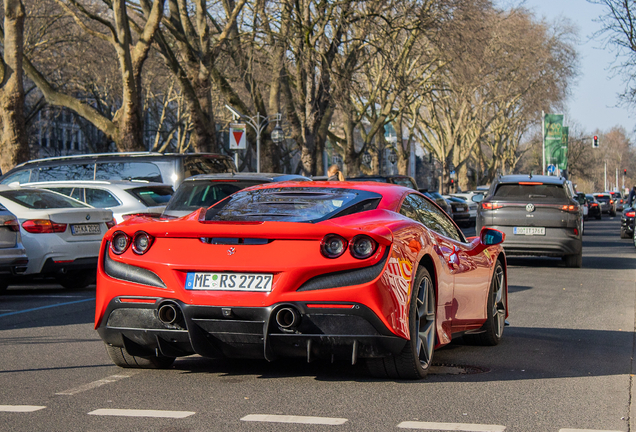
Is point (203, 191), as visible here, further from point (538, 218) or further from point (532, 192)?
point (532, 192)

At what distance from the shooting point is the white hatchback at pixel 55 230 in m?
12.4

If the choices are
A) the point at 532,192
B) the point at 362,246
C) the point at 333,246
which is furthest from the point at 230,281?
the point at 532,192

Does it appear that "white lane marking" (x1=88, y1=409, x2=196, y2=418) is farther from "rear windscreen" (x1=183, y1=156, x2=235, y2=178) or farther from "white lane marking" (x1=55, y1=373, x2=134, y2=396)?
"rear windscreen" (x1=183, y1=156, x2=235, y2=178)

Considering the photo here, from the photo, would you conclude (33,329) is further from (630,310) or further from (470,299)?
(630,310)

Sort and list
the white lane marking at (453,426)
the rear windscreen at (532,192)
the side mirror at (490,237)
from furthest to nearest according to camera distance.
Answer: the rear windscreen at (532,192), the side mirror at (490,237), the white lane marking at (453,426)

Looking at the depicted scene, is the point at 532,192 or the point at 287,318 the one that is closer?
the point at 287,318

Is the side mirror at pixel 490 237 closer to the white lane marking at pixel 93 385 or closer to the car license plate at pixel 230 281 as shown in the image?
the car license plate at pixel 230 281

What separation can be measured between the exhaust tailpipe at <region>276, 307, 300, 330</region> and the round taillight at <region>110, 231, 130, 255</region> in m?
1.16

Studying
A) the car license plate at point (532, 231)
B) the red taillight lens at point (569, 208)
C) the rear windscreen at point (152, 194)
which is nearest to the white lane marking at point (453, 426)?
the rear windscreen at point (152, 194)

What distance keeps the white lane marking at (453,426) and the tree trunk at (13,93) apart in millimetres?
19943

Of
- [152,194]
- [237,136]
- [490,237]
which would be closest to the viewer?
[490,237]

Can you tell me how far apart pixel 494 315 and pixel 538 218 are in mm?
9187

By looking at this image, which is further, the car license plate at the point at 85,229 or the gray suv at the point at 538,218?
the gray suv at the point at 538,218

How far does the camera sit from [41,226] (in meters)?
12.5
